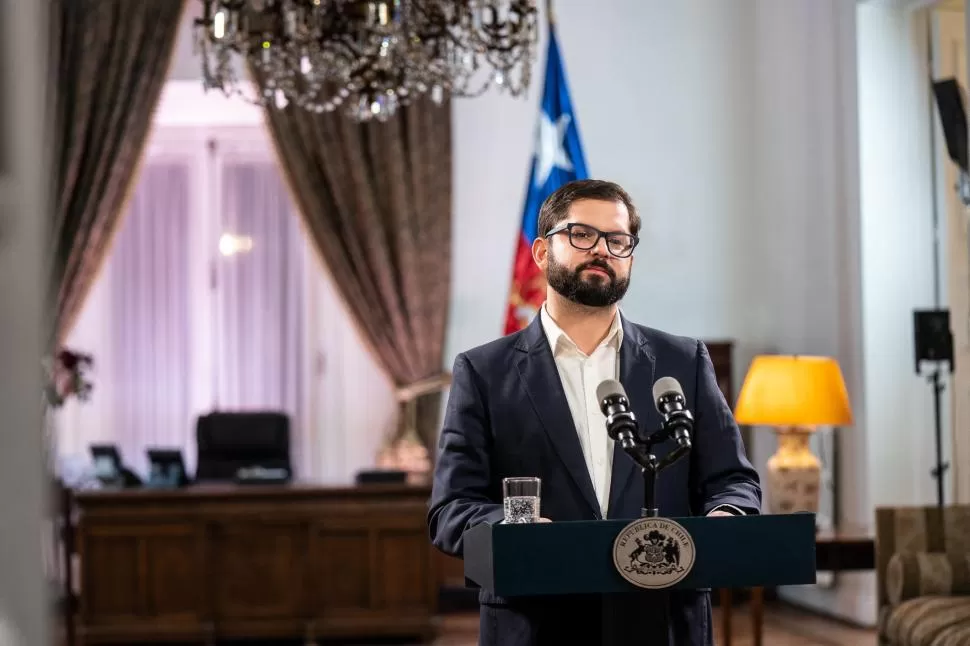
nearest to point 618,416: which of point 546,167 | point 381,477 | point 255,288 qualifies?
point 381,477

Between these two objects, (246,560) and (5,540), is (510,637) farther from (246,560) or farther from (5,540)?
(246,560)

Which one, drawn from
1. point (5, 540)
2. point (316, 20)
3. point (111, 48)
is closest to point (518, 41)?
point (316, 20)

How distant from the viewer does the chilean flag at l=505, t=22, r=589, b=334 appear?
6859 millimetres

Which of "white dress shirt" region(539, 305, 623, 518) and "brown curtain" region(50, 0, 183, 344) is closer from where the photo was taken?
"white dress shirt" region(539, 305, 623, 518)

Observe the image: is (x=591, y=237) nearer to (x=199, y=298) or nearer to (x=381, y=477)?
(x=381, y=477)

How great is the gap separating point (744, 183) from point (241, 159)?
3165mm

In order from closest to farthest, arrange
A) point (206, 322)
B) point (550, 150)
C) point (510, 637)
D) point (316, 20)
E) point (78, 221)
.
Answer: point (510, 637), point (316, 20), point (550, 150), point (78, 221), point (206, 322)

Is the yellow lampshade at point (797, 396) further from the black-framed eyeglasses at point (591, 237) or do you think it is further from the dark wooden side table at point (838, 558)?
the black-framed eyeglasses at point (591, 237)

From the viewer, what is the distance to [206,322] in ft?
27.0

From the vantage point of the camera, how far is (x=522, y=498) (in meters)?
1.91

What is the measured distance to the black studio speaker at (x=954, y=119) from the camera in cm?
564

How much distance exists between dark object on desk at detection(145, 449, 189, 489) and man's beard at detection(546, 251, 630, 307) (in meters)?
4.80

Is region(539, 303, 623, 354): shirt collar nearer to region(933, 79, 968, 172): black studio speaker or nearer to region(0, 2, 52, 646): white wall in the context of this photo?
region(0, 2, 52, 646): white wall

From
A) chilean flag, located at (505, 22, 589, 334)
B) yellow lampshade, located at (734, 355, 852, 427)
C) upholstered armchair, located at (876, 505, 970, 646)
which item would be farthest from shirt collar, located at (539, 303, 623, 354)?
chilean flag, located at (505, 22, 589, 334)
